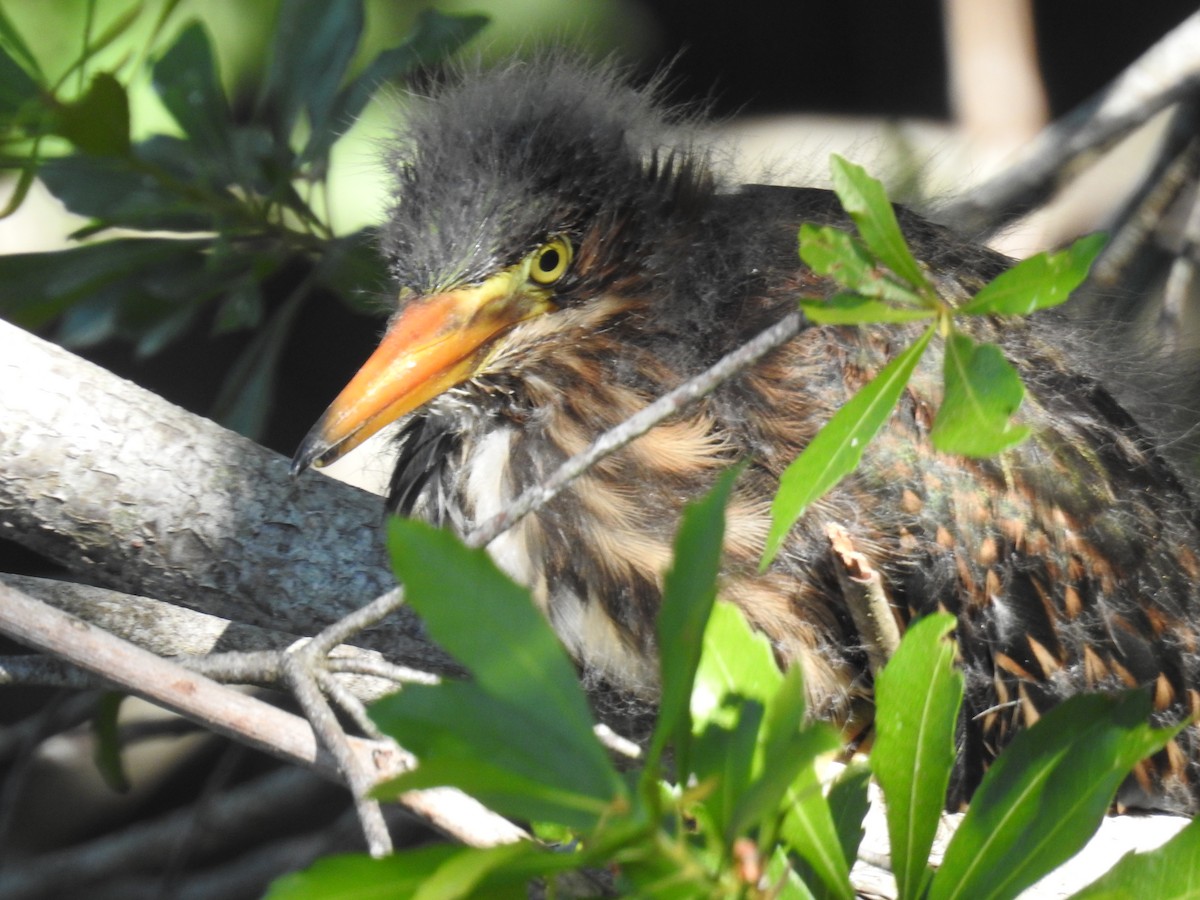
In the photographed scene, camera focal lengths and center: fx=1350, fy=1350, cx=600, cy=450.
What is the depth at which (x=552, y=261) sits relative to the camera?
6.51 ft

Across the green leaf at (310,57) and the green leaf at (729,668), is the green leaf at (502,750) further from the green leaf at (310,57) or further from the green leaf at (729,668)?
the green leaf at (310,57)

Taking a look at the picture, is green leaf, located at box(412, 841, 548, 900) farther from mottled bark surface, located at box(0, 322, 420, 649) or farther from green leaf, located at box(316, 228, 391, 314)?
green leaf, located at box(316, 228, 391, 314)

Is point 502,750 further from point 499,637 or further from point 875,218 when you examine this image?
point 875,218

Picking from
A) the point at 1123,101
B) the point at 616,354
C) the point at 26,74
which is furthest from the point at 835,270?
the point at 1123,101

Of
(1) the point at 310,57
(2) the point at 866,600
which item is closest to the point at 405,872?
(2) the point at 866,600

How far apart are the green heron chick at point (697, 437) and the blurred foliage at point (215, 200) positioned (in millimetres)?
634

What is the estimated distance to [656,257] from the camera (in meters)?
2.03

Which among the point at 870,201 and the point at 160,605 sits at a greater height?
the point at 870,201

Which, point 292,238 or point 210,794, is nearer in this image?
point 210,794

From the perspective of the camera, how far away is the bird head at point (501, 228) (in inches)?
73.2

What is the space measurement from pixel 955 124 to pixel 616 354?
2.83 metres

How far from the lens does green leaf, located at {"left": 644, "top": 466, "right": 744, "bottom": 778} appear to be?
0.96m

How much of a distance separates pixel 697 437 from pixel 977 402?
791 mm

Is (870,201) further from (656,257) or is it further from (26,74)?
(26,74)
